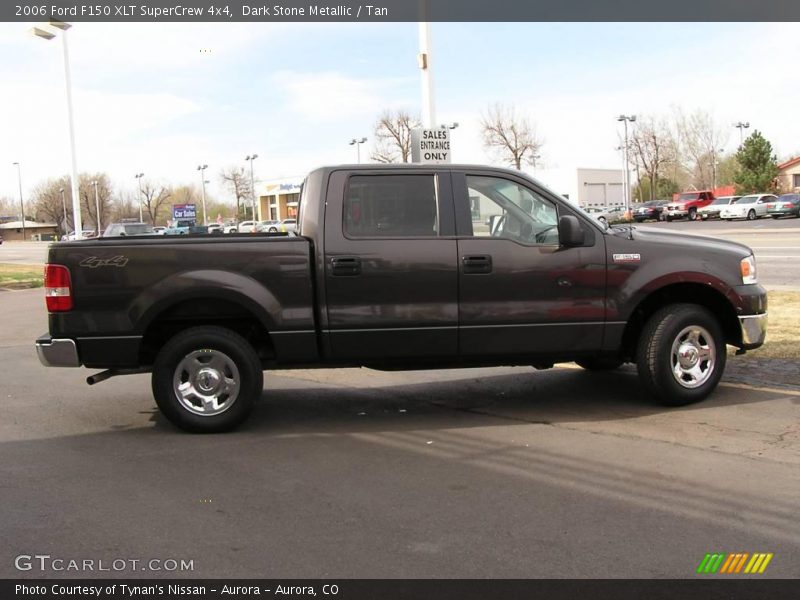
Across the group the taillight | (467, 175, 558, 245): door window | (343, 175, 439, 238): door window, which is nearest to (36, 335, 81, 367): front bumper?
the taillight

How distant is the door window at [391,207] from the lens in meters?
5.86

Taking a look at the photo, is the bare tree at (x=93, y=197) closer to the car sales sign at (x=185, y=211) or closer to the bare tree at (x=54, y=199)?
the bare tree at (x=54, y=199)

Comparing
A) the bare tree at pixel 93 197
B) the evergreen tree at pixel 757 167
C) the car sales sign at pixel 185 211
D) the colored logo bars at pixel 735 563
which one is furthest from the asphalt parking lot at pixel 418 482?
the bare tree at pixel 93 197

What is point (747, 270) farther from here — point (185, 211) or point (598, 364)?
point (185, 211)

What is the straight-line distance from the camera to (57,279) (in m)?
5.57

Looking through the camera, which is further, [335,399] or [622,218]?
[622,218]

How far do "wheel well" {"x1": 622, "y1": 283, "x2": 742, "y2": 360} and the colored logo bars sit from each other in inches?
113

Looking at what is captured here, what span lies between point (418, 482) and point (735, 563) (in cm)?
193

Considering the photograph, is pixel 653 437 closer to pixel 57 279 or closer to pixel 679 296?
pixel 679 296

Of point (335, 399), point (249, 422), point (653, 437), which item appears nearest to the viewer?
point (653, 437)

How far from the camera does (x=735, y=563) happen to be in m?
3.46

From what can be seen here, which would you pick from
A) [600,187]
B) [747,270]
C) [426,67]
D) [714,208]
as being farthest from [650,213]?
[747,270]

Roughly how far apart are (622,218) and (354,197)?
54318 millimetres
